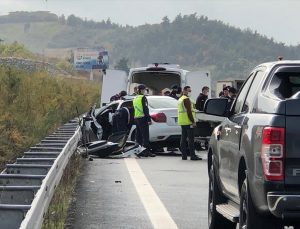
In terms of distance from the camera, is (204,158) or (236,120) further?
(204,158)

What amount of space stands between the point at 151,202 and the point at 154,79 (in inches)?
737

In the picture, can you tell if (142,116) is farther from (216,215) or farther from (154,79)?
(216,215)

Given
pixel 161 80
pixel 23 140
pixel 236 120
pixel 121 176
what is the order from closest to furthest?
pixel 236 120
pixel 121 176
pixel 23 140
pixel 161 80

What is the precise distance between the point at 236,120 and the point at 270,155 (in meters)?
1.54

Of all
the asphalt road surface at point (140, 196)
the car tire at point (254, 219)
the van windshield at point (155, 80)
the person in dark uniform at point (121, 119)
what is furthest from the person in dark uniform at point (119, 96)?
the car tire at point (254, 219)

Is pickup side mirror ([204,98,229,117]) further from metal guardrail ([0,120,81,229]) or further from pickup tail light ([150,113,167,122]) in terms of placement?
pickup tail light ([150,113,167,122])

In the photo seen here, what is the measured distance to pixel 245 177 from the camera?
672 cm

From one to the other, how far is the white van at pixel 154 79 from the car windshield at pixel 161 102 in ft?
15.9

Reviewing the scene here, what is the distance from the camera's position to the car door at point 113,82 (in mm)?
29688

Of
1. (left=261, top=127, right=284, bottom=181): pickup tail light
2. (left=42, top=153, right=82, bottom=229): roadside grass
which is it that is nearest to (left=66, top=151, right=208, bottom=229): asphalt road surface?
(left=42, top=153, right=82, bottom=229): roadside grass

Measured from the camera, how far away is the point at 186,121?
19.2m

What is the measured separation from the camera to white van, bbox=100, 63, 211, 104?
2702 centimetres

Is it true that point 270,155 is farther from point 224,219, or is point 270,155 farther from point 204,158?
point 204,158

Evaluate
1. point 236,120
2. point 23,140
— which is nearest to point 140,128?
point 23,140
